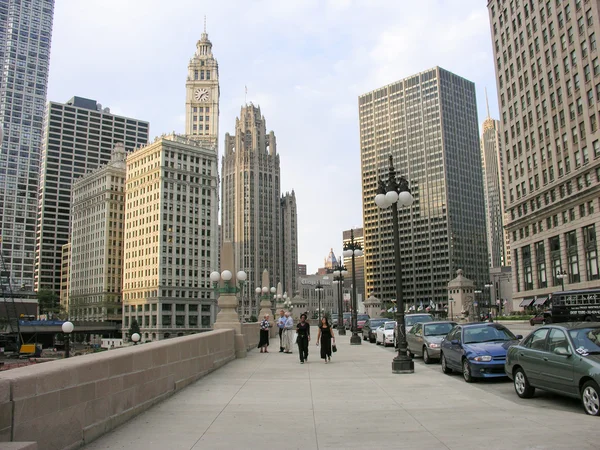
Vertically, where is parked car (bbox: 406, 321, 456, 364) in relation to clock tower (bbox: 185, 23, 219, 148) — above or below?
below

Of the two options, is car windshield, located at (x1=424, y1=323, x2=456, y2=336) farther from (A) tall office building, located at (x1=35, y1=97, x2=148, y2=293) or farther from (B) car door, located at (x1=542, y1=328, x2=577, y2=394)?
(A) tall office building, located at (x1=35, y1=97, x2=148, y2=293)

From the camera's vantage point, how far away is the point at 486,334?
44.8ft

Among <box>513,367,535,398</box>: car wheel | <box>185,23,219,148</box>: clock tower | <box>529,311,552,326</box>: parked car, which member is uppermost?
<box>185,23,219,148</box>: clock tower

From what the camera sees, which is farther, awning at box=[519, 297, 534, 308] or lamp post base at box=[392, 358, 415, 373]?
awning at box=[519, 297, 534, 308]

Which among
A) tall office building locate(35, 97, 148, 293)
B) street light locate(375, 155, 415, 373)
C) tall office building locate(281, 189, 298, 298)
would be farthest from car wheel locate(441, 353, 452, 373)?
tall office building locate(281, 189, 298, 298)

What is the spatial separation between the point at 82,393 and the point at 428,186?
17049cm

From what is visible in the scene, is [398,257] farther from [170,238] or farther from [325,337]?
[170,238]

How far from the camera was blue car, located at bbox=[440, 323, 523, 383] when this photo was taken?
12586 mm

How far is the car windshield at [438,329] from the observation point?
18312 mm

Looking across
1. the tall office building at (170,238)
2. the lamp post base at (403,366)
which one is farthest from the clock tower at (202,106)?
the lamp post base at (403,366)

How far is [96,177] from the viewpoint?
138m

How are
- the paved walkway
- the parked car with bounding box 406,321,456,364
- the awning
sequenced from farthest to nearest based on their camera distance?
the awning
the parked car with bounding box 406,321,456,364
the paved walkway

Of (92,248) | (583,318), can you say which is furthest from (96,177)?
(583,318)

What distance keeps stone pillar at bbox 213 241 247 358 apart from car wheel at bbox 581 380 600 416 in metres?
14.7
